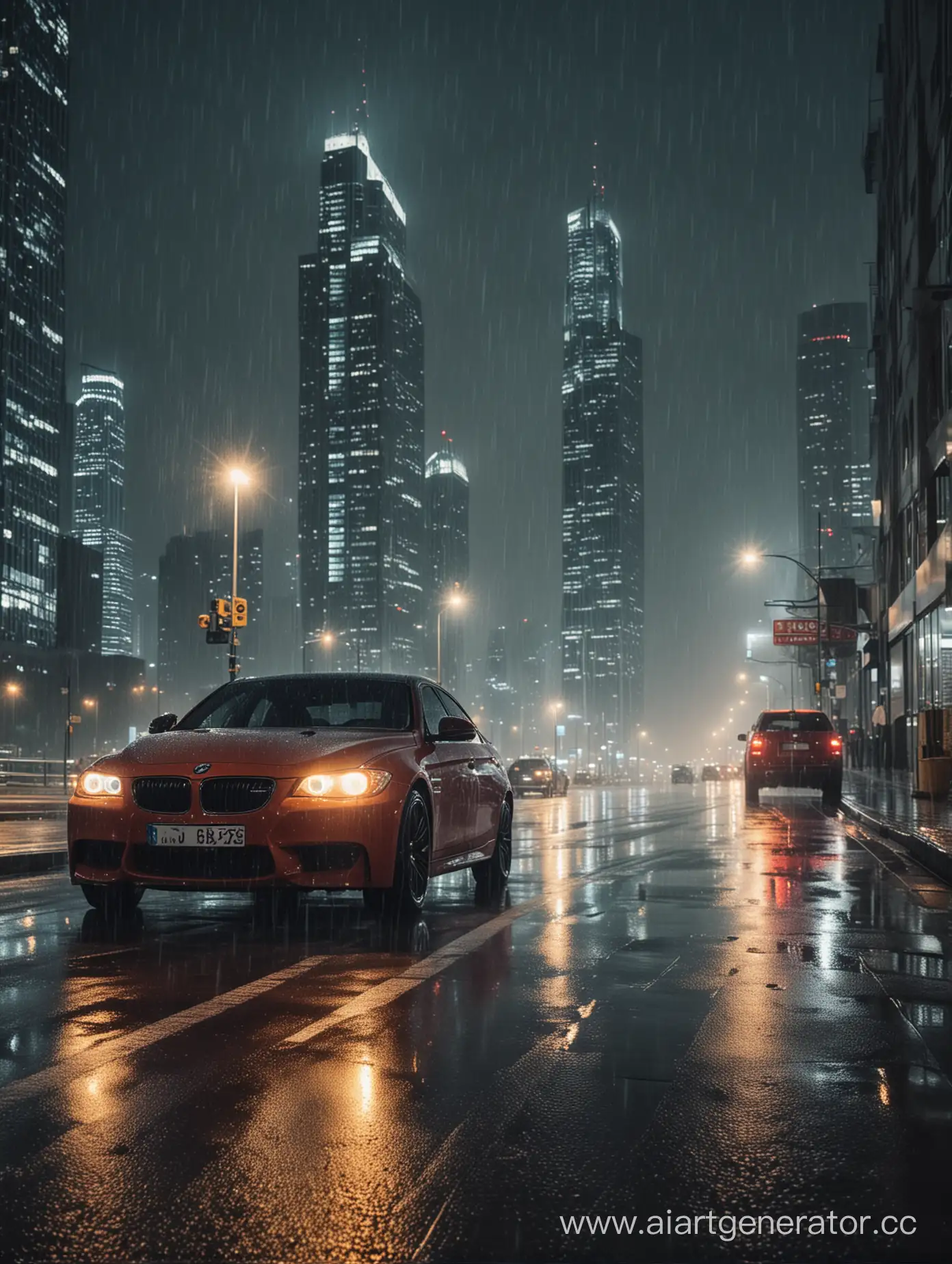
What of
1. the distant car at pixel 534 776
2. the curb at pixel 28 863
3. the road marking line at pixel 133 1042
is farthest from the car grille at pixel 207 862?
the distant car at pixel 534 776

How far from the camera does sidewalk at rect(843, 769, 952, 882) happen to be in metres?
13.8

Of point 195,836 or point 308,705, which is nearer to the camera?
point 195,836

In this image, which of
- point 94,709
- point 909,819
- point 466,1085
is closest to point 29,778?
point 909,819

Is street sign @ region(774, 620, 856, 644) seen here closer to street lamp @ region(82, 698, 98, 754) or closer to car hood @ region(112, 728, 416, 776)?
car hood @ region(112, 728, 416, 776)

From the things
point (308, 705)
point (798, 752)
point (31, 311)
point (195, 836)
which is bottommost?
point (195, 836)

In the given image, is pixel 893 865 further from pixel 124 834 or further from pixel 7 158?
pixel 7 158

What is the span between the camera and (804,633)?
226ft

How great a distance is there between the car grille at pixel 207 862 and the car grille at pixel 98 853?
169 mm

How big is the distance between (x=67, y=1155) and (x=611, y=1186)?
A: 1543 mm

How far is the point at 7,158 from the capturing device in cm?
15025

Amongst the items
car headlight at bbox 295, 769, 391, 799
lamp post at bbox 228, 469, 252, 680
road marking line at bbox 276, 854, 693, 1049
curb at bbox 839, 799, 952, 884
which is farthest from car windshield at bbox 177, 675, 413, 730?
lamp post at bbox 228, 469, 252, 680

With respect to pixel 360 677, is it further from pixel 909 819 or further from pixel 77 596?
pixel 77 596

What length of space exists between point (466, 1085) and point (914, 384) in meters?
43.6

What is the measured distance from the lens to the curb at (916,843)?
12.9m
